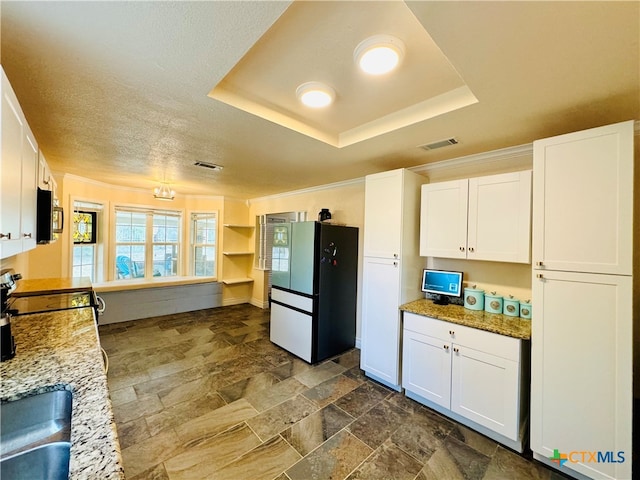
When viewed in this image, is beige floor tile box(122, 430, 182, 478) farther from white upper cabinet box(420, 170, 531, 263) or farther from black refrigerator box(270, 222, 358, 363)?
white upper cabinet box(420, 170, 531, 263)

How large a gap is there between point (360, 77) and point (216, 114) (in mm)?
1014

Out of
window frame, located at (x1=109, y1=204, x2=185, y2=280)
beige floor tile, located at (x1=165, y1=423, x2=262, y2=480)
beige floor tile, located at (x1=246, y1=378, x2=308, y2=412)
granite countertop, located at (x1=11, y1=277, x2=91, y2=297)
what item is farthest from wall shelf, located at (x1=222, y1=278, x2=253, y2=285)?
beige floor tile, located at (x1=165, y1=423, x2=262, y2=480)

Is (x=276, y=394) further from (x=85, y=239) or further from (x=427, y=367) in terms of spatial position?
(x=85, y=239)

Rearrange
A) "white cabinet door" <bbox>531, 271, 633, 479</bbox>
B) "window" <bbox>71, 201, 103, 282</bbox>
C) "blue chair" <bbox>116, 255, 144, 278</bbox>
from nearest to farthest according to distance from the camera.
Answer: "white cabinet door" <bbox>531, 271, 633, 479</bbox>
"window" <bbox>71, 201, 103, 282</bbox>
"blue chair" <bbox>116, 255, 144, 278</bbox>

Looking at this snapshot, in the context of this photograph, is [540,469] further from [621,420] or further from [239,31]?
[239,31]

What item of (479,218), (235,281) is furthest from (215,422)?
(235,281)

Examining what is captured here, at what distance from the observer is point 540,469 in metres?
1.79

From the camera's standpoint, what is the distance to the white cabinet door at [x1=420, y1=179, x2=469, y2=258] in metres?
2.45

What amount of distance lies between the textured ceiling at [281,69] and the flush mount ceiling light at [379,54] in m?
0.06

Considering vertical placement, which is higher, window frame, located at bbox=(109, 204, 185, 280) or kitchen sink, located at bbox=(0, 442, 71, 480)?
window frame, located at bbox=(109, 204, 185, 280)

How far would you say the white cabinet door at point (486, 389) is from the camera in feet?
6.31

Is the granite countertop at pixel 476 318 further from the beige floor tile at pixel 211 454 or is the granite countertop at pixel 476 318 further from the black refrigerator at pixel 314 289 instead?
the beige floor tile at pixel 211 454

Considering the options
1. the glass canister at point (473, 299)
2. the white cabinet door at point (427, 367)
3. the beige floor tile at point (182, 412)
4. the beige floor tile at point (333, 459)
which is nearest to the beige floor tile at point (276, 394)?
the beige floor tile at point (182, 412)

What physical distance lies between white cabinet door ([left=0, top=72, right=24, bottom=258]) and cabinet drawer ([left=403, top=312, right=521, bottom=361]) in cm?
266
